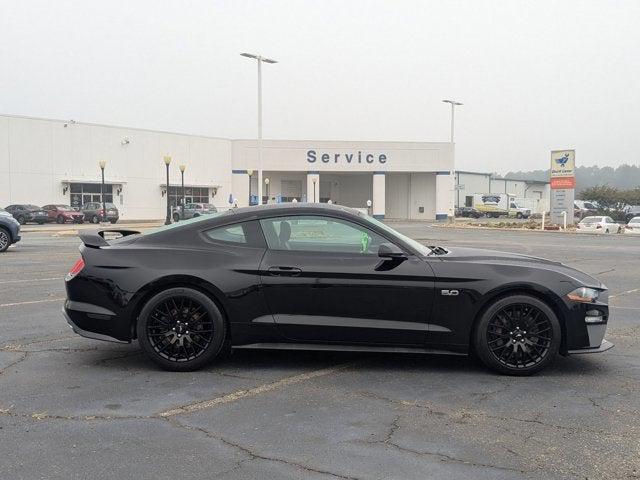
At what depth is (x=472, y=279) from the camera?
5141mm

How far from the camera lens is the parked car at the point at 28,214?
42406 millimetres

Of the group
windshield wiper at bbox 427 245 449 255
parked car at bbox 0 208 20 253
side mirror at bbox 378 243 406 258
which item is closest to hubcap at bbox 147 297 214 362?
side mirror at bbox 378 243 406 258

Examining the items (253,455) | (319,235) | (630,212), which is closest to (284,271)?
(319,235)

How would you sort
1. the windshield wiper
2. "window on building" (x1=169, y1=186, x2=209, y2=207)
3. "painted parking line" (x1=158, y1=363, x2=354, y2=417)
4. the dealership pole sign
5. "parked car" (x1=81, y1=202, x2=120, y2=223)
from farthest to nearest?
"window on building" (x1=169, y1=186, x2=209, y2=207)
"parked car" (x1=81, y1=202, x2=120, y2=223)
the dealership pole sign
the windshield wiper
"painted parking line" (x1=158, y1=363, x2=354, y2=417)

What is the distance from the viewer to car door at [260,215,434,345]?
5.12 metres

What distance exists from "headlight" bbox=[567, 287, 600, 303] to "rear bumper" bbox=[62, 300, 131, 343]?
3811 millimetres

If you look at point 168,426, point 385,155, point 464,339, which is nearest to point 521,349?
point 464,339

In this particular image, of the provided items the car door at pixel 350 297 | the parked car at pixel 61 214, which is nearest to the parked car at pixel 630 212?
the parked car at pixel 61 214

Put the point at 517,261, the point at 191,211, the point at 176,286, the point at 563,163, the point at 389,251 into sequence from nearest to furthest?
the point at 389,251 → the point at 176,286 → the point at 517,261 → the point at 563,163 → the point at 191,211

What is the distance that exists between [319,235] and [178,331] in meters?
1.46

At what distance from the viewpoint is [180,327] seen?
520 centimetres

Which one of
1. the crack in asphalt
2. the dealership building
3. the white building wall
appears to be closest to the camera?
the crack in asphalt

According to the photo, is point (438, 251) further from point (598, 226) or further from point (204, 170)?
point (204, 170)

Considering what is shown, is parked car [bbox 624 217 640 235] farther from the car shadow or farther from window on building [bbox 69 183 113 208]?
window on building [bbox 69 183 113 208]
